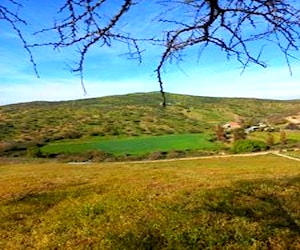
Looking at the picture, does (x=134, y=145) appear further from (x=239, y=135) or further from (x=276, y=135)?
(x=276, y=135)

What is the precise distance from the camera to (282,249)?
46.0 ft

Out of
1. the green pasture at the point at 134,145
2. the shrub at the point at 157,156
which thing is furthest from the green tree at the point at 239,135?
the shrub at the point at 157,156

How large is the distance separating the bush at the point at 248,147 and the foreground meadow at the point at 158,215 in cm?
11074

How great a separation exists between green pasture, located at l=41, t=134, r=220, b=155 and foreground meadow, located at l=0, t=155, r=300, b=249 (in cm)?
12216

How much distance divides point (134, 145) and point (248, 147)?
4354cm

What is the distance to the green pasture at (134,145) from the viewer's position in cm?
14938

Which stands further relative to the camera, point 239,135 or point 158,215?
point 239,135

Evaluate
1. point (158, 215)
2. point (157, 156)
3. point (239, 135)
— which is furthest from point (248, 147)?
point (158, 215)

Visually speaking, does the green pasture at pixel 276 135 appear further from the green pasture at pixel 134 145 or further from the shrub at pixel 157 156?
the shrub at pixel 157 156

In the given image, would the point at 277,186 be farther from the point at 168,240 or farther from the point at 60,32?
the point at 60,32

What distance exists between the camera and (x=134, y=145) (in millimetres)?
163375

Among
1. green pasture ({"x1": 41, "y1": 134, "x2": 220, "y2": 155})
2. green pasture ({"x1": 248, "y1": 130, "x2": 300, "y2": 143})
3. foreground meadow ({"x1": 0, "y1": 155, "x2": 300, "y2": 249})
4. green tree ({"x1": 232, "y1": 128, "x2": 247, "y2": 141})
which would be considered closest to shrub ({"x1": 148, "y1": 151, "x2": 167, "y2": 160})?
green pasture ({"x1": 41, "y1": 134, "x2": 220, "y2": 155})

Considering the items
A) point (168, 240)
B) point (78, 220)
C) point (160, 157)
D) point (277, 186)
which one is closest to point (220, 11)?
point (168, 240)

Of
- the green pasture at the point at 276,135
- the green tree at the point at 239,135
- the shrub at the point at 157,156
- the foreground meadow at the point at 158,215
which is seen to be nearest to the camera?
the foreground meadow at the point at 158,215
